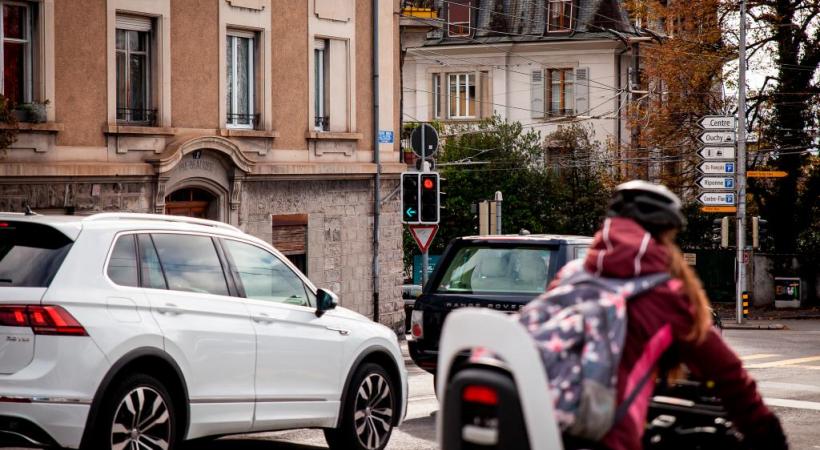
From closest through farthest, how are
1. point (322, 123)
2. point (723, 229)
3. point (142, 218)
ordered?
→ point (142, 218)
point (322, 123)
point (723, 229)

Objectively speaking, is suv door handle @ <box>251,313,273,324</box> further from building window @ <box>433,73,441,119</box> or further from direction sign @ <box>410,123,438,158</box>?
building window @ <box>433,73,441,119</box>

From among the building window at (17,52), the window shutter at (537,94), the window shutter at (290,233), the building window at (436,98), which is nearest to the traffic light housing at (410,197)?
the window shutter at (290,233)

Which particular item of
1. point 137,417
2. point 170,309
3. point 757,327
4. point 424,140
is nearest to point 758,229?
point 757,327

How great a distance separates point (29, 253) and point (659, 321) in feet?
16.9

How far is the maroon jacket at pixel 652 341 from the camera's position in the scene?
392 cm

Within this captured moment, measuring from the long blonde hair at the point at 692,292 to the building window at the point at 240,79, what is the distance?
19608 millimetres

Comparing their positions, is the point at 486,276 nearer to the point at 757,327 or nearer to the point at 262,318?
the point at 262,318

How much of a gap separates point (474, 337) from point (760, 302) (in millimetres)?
44307

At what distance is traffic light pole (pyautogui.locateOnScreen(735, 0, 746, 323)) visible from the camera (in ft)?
128

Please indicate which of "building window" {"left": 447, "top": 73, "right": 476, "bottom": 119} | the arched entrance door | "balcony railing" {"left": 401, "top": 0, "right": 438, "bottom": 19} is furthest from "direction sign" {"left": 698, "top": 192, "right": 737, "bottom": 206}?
"building window" {"left": 447, "top": 73, "right": 476, "bottom": 119}

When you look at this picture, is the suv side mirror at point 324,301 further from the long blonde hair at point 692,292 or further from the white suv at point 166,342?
the long blonde hair at point 692,292

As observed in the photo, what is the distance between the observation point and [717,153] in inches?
1494

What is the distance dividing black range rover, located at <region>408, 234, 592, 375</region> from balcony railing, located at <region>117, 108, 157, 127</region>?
9259 millimetres

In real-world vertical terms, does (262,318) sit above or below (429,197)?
below
